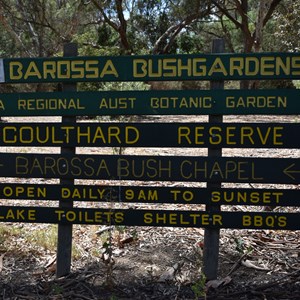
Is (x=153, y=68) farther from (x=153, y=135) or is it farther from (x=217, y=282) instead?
(x=217, y=282)

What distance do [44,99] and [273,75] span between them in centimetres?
189

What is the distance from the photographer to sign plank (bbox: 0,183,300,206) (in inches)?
155

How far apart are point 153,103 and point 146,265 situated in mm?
1520

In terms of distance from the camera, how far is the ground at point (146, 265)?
3883 millimetres

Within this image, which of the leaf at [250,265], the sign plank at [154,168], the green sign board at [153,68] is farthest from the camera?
the leaf at [250,265]

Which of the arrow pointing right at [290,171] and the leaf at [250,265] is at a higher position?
the arrow pointing right at [290,171]

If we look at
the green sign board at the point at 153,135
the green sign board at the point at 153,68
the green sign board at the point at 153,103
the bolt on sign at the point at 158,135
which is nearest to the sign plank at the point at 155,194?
the bolt on sign at the point at 158,135

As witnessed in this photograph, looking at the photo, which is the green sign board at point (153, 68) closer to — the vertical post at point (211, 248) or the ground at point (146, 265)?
the vertical post at point (211, 248)

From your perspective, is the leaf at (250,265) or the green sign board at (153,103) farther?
the leaf at (250,265)

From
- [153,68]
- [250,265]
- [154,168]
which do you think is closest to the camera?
[153,68]

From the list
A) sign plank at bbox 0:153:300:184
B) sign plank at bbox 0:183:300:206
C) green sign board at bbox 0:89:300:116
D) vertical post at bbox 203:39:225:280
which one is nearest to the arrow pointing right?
sign plank at bbox 0:153:300:184

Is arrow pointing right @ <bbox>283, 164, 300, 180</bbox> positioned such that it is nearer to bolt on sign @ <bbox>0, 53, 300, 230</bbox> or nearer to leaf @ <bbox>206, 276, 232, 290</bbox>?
bolt on sign @ <bbox>0, 53, 300, 230</bbox>

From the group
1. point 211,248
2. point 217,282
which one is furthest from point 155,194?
point 217,282

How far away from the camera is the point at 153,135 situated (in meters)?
3.98
